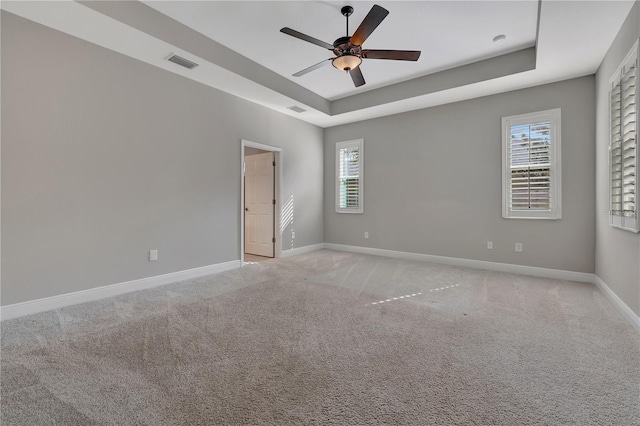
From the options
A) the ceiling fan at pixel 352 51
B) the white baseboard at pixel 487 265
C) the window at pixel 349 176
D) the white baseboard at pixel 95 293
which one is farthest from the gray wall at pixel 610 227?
the white baseboard at pixel 95 293

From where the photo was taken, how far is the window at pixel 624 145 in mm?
2479

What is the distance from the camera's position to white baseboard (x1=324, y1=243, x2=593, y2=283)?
159 inches

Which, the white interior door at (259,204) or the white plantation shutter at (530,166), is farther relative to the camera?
the white interior door at (259,204)

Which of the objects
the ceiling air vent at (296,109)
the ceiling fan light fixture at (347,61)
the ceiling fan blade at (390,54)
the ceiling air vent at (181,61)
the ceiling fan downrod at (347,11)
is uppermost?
the ceiling fan downrod at (347,11)

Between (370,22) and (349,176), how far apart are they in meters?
3.92

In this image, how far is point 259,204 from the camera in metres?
6.03

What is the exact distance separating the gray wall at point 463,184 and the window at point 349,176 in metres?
0.14

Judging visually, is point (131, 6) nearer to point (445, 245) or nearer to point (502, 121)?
point (502, 121)

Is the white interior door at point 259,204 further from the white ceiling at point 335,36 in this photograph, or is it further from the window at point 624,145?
the window at point 624,145

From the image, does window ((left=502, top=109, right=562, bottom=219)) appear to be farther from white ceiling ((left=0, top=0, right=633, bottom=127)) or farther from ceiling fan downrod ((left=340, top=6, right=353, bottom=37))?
ceiling fan downrod ((left=340, top=6, right=353, bottom=37))

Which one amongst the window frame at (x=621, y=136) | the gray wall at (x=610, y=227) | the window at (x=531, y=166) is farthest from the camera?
the window at (x=531, y=166)

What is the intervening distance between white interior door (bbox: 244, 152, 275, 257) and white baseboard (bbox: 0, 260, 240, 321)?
154 cm

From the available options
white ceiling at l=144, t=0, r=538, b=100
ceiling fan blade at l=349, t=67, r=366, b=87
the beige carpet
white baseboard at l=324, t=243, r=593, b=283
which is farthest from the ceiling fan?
white baseboard at l=324, t=243, r=593, b=283

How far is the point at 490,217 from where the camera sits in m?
4.67
